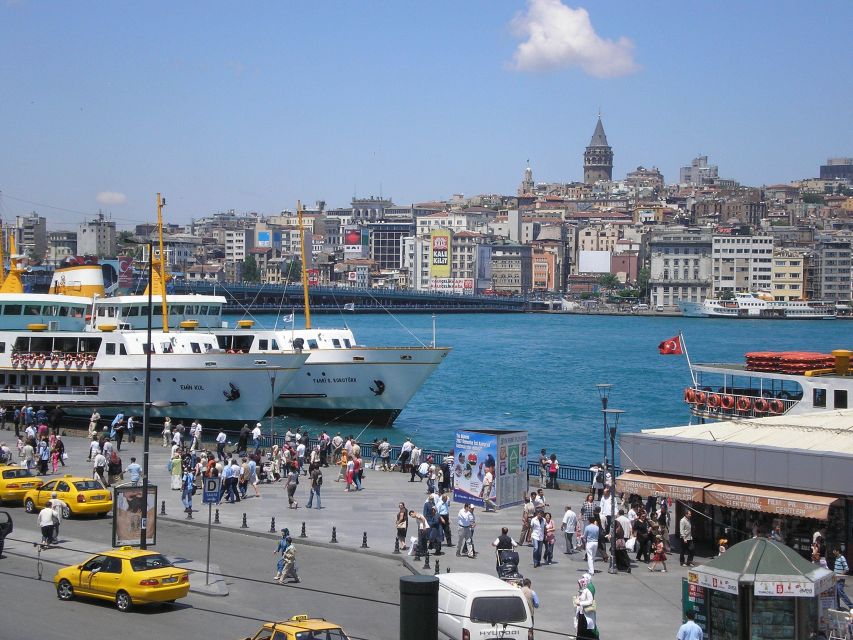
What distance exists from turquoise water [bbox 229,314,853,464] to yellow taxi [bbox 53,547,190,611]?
29356 millimetres

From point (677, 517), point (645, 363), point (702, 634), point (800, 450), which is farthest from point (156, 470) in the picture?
point (645, 363)

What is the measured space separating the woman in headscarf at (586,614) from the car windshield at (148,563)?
5.30 m

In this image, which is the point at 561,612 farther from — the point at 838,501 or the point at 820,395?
the point at 820,395

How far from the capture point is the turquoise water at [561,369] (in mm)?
55031

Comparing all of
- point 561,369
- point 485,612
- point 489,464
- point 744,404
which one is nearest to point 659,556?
point 489,464

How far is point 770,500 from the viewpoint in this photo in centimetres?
1764

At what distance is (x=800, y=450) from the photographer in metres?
17.8

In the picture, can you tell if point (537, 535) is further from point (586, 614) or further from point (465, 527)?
point (586, 614)

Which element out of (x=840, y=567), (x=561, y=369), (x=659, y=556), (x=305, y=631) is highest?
(x=305, y=631)

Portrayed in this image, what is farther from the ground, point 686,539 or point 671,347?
point 671,347

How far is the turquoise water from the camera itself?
55.0 metres

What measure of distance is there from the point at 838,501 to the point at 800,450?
2.98ft

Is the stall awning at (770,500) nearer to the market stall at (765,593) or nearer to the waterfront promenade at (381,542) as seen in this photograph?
the waterfront promenade at (381,542)

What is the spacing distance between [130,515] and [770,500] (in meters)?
9.54
